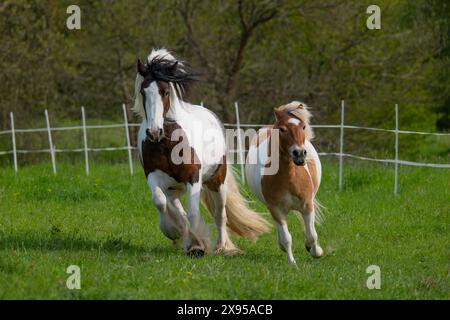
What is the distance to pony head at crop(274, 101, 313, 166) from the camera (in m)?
8.05

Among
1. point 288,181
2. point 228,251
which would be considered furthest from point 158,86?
point 228,251

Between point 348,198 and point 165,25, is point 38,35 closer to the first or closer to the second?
point 165,25

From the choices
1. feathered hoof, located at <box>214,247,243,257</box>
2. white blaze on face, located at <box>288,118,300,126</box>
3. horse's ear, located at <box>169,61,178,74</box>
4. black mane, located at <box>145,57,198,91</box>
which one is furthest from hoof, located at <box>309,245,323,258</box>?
horse's ear, located at <box>169,61,178,74</box>

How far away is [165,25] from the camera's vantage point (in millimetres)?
22656

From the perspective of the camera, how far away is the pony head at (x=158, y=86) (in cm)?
854

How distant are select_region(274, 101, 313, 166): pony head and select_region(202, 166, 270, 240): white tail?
6.38 feet

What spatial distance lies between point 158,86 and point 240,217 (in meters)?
2.36

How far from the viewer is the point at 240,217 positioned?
33.8ft

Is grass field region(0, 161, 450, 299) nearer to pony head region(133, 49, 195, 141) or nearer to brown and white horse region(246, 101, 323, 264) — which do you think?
brown and white horse region(246, 101, 323, 264)

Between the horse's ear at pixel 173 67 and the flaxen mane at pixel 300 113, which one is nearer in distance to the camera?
the flaxen mane at pixel 300 113

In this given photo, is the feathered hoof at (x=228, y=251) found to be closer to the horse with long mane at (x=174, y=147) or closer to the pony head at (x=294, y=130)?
the horse with long mane at (x=174, y=147)


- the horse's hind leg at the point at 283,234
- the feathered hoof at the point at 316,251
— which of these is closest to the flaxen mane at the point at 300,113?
the horse's hind leg at the point at 283,234

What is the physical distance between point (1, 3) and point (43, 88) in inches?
94.4

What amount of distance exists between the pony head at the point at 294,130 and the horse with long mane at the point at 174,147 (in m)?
1.09
